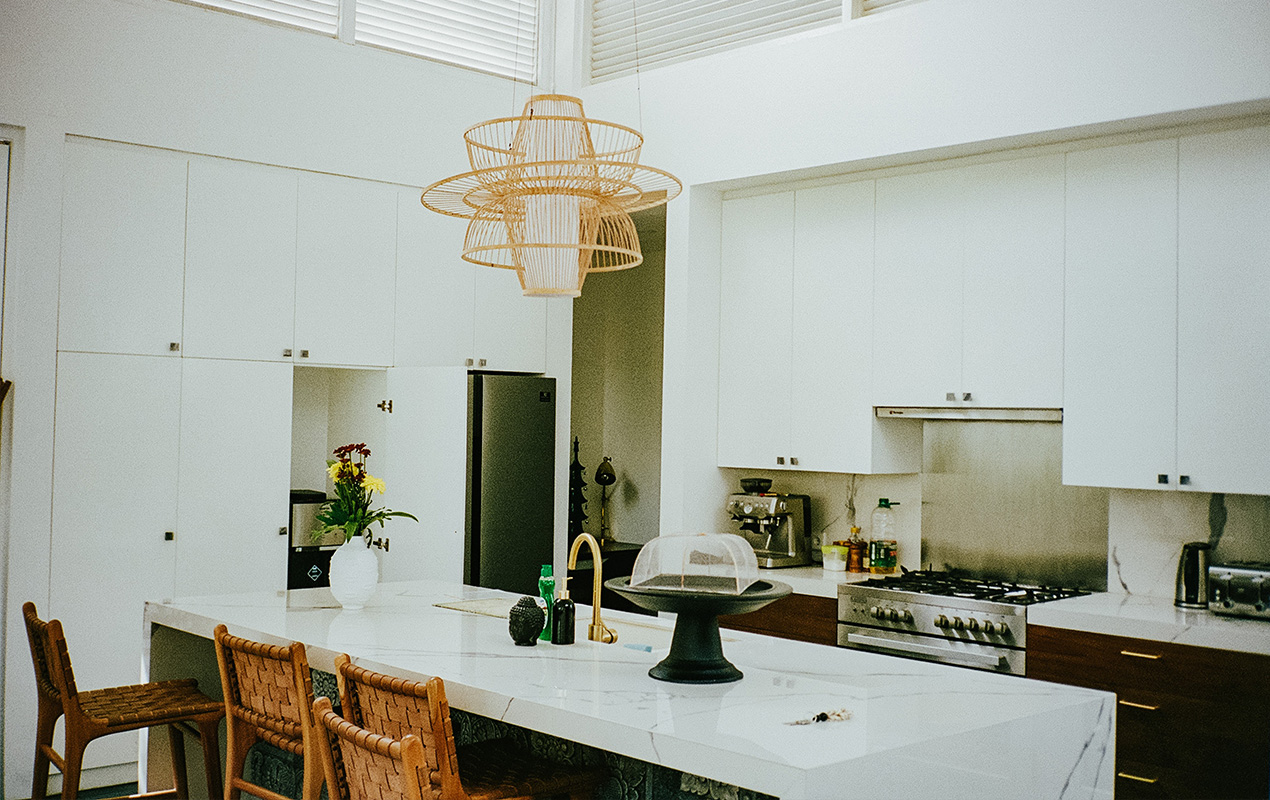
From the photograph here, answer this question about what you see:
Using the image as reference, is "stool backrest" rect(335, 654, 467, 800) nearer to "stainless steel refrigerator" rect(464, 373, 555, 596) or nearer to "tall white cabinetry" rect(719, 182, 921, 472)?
"stainless steel refrigerator" rect(464, 373, 555, 596)

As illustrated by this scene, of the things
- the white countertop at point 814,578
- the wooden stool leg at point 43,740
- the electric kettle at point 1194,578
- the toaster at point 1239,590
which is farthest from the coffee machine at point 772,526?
the wooden stool leg at point 43,740

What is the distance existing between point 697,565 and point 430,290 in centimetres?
341

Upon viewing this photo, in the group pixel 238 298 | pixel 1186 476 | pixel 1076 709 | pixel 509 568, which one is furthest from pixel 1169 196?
pixel 238 298

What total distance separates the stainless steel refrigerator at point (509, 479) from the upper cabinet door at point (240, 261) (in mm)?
972

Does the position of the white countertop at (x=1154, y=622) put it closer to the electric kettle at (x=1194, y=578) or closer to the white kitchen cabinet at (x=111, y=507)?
the electric kettle at (x=1194, y=578)

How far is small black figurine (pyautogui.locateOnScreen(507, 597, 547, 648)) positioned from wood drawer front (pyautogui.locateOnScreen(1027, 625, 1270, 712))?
197cm

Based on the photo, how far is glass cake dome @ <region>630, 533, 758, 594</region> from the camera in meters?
2.64

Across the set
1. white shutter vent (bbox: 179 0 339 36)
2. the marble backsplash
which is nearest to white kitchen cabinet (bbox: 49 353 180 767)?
white shutter vent (bbox: 179 0 339 36)

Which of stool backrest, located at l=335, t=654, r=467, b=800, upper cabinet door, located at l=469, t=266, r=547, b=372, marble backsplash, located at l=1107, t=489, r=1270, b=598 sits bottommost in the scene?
stool backrest, located at l=335, t=654, r=467, b=800

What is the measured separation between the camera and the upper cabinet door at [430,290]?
18.5ft

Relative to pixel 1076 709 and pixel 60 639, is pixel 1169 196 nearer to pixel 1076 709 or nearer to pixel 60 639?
pixel 1076 709

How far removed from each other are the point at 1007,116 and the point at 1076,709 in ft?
8.33

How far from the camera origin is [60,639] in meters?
3.19

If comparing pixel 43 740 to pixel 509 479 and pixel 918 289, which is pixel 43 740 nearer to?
pixel 509 479
